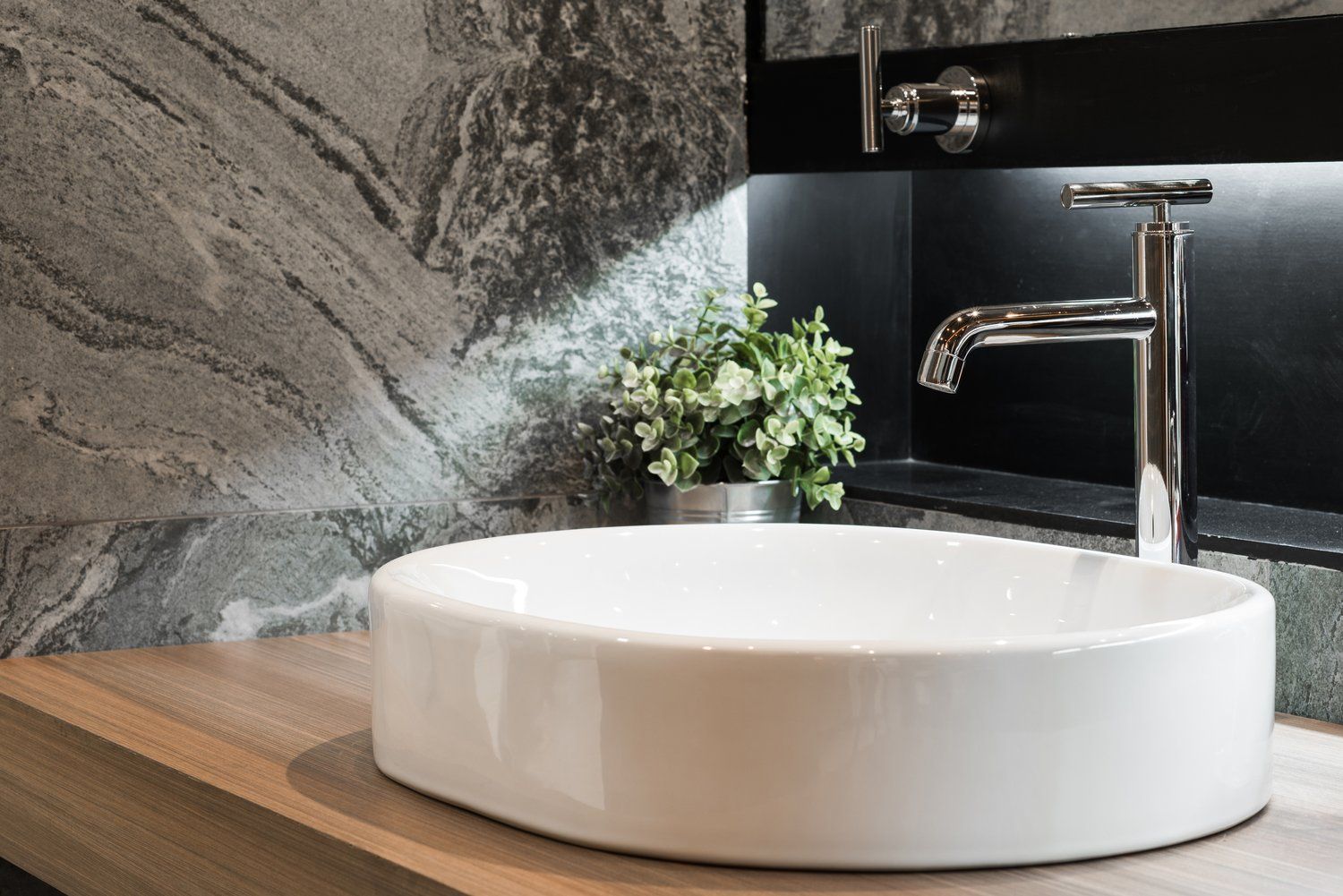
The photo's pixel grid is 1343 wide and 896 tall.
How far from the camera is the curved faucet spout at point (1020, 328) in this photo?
107cm

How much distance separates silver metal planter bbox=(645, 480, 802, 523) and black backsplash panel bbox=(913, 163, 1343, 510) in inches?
11.1

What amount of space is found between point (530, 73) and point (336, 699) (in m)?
0.69

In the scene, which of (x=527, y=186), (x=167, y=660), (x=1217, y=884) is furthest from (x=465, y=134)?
(x=1217, y=884)

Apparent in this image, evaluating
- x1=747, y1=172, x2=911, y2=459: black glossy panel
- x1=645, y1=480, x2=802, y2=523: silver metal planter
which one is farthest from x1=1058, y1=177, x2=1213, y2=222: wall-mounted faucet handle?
x1=747, y1=172, x2=911, y2=459: black glossy panel

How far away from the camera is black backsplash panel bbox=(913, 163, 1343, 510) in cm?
141

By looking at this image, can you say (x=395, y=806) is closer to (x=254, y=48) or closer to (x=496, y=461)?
(x=496, y=461)

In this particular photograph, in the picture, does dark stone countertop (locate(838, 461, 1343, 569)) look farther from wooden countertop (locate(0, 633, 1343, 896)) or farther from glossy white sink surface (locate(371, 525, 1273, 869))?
glossy white sink surface (locate(371, 525, 1273, 869))

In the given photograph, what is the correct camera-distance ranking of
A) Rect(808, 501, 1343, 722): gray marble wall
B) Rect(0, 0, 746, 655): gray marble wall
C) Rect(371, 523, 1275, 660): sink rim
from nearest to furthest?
Rect(371, 523, 1275, 660): sink rim → Rect(808, 501, 1343, 722): gray marble wall → Rect(0, 0, 746, 655): gray marble wall

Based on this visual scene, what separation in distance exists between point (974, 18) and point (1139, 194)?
42 centimetres

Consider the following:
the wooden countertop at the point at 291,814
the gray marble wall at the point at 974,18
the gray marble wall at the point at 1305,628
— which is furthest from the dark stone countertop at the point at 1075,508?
the gray marble wall at the point at 974,18

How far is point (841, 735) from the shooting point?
846mm

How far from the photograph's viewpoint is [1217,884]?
830mm

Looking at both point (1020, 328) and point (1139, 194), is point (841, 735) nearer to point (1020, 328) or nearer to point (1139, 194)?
point (1020, 328)

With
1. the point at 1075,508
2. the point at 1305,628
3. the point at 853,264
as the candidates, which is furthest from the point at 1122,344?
the point at 1305,628
